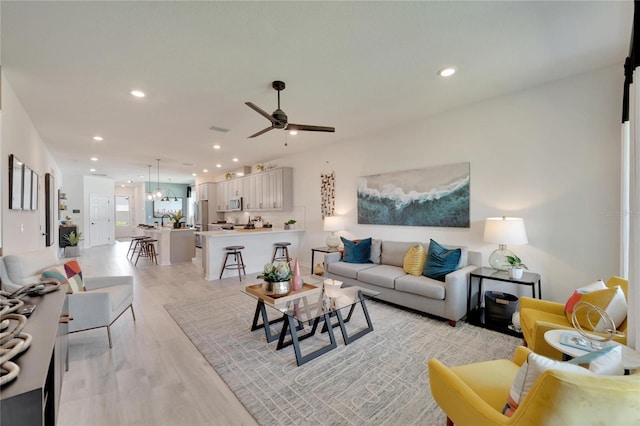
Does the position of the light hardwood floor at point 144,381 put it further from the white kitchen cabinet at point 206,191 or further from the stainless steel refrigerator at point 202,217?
the white kitchen cabinet at point 206,191

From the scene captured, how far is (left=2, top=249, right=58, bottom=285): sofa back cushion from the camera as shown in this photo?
7.33ft

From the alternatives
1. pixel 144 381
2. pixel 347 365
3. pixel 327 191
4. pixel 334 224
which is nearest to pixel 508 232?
pixel 347 365

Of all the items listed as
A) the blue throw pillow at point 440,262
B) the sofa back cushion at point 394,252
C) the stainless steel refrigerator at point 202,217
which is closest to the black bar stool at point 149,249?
the stainless steel refrigerator at point 202,217

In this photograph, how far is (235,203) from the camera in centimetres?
837

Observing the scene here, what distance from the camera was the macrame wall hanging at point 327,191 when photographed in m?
5.73

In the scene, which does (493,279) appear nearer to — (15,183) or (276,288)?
(276,288)

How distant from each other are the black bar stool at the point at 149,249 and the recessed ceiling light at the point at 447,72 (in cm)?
737

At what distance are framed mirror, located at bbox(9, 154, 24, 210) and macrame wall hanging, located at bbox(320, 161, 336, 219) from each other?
4642 millimetres

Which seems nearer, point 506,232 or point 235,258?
point 506,232

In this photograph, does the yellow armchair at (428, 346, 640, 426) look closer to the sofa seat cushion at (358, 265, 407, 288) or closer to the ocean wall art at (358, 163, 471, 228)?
the sofa seat cushion at (358, 265, 407, 288)

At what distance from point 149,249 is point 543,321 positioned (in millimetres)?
8520

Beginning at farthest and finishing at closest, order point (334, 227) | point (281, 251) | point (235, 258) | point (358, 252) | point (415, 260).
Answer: point (281, 251) < point (235, 258) < point (334, 227) < point (358, 252) < point (415, 260)

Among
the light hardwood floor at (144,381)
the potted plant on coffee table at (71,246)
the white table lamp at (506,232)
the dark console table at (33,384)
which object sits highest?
the white table lamp at (506,232)

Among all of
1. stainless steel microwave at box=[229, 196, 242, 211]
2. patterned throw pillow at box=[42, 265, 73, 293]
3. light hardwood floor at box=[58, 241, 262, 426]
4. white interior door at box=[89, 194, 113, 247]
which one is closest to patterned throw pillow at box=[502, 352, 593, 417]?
light hardwood floor at box=[58, 241, 262, 426]
